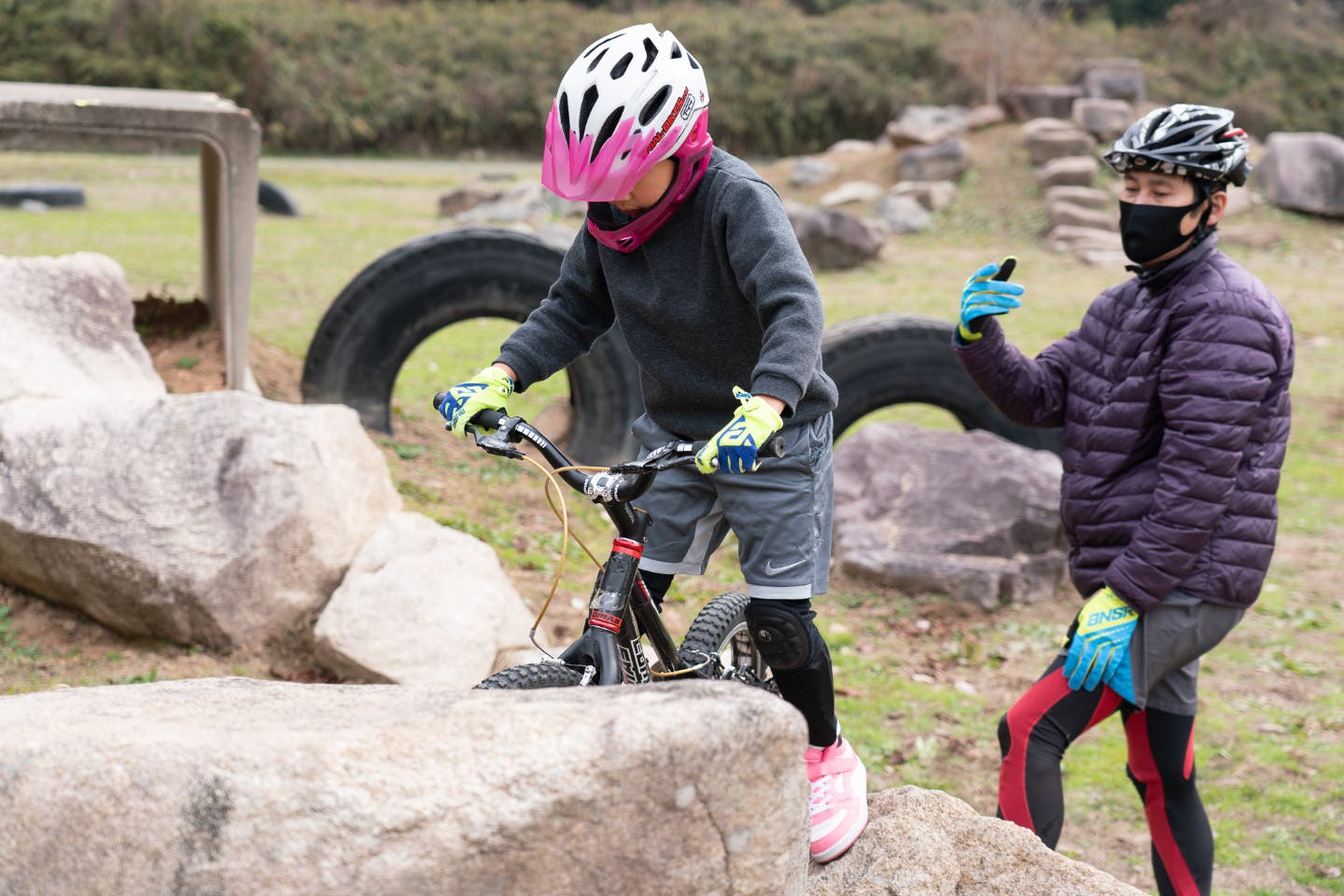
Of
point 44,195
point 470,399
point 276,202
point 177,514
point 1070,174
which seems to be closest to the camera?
point 470,399

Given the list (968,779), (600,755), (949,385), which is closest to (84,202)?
(949,385)

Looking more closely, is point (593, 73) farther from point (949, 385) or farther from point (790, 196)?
point (790, 196)

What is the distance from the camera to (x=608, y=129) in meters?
2.49

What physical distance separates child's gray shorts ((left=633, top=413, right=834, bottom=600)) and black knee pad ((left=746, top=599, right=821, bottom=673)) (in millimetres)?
30

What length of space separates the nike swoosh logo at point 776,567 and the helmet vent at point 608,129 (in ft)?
3.15

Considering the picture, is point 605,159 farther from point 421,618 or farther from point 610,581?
point 421,618

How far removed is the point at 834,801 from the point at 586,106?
1587 mm

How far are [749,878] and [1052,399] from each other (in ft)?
5.94

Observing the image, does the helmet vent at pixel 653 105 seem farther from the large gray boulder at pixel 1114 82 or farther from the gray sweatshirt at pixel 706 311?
the large gray boulder at pixel 1114 82

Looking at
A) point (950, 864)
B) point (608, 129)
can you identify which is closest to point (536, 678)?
point (950, 864)

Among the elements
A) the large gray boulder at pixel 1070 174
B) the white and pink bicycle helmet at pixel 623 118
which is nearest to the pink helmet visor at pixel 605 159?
the white and pink bicycle helmet at pixel 623 118

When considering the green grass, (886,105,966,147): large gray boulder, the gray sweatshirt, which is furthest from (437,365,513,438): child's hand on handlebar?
(886,105,966,147): large gray boulder

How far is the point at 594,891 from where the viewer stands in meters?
1.90

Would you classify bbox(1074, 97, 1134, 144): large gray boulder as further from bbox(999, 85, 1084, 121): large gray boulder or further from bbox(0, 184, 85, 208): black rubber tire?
bbox(0, 184, 85, 208): black rubber tire
